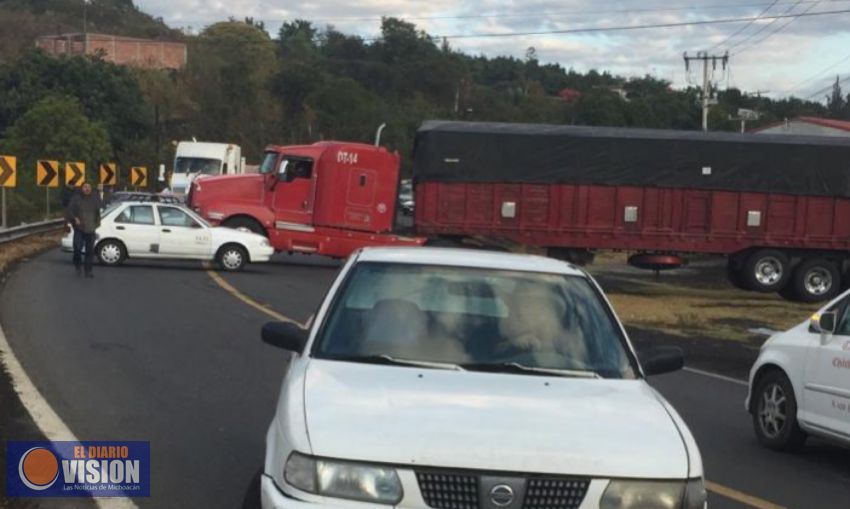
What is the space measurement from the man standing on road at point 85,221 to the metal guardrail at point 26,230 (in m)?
6.92

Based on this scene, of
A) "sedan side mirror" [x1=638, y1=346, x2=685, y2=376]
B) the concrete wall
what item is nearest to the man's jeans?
"sedan side mirror" [x1=638, y1=346, x2=685, y2=376]

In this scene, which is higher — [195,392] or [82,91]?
[82,91]

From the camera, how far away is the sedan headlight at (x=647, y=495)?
186 inches

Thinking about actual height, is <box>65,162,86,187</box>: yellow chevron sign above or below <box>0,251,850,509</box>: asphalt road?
above

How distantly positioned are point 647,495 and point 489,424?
0.69 meters

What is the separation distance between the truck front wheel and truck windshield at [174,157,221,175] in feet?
54.4

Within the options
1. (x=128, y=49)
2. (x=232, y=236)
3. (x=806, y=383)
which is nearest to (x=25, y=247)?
(x=232, y=236)

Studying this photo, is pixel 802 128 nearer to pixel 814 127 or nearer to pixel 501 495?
pixel 814 127

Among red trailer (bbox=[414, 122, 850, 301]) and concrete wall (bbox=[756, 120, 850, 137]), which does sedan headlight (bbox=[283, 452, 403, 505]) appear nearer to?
red trailer (bbox=[414, 122, 850, 301])

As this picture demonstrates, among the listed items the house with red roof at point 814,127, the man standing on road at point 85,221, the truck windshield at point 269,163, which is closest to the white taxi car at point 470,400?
the man standing on road at point 85,221

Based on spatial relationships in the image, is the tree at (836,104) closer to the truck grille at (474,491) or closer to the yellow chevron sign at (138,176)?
the yellow chevron sign at (138,176)

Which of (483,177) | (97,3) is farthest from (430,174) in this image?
(97,3)

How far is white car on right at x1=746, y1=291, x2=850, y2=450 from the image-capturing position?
9055 millimetres

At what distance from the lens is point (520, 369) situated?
581cm
